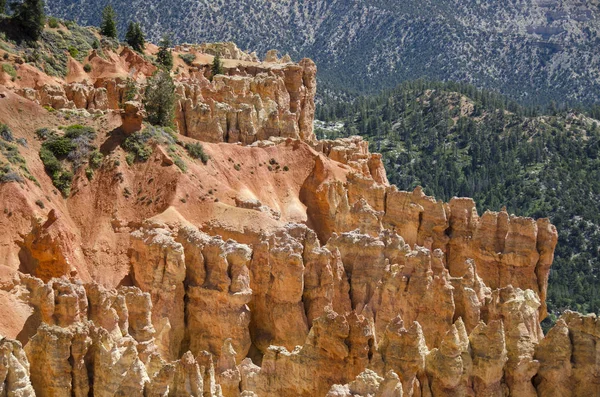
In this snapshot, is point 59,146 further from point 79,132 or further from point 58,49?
point 58,49

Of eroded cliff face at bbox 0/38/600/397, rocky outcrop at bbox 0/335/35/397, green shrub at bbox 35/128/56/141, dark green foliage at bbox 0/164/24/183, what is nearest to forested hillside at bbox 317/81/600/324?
eroded cliff face at bbox 0/38/600/397

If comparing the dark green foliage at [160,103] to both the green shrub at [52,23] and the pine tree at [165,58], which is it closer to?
the pine tree at [165,58]

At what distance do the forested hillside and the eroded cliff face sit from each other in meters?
44.4

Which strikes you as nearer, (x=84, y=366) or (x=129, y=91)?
(x=84, y=366)

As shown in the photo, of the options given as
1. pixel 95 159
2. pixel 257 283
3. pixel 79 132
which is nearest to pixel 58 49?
pixel 79 132

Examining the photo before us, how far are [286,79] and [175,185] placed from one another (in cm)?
4054

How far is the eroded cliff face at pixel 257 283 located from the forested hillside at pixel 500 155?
44418mm

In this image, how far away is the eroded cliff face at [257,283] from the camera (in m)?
35.8

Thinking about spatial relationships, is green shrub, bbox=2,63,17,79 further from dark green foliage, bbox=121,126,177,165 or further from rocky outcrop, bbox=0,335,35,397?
rocky outcrop, bbox=0,335,35,397

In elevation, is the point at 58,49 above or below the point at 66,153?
above

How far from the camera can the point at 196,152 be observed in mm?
67562

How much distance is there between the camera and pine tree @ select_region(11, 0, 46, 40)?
9306 cm

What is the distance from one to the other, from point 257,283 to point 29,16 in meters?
55.5

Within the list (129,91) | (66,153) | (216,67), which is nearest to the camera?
(66,153)
